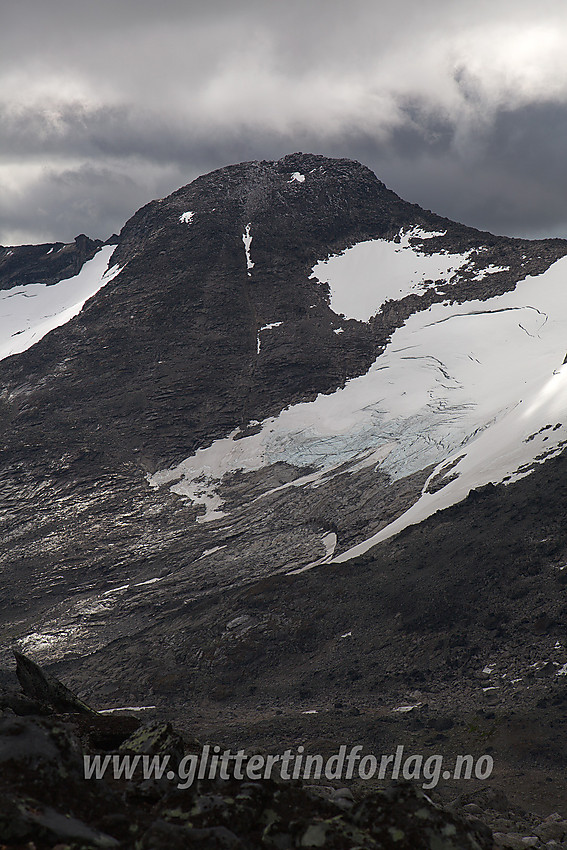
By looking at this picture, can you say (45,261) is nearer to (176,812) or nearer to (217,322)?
(217,322)

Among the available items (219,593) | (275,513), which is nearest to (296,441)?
(275,513)

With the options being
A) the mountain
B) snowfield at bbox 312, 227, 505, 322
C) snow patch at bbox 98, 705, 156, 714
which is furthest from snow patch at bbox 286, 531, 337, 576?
snowfield at bbox 312, 227, 505, 322

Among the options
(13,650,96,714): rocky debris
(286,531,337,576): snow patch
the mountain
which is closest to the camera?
(13,650,96,714): rocky debris

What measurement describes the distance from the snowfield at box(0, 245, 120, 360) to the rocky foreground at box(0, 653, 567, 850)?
129 meters

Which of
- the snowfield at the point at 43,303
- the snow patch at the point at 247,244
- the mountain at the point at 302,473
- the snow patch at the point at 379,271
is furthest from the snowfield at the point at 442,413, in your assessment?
the snowfield at the point at 43,303

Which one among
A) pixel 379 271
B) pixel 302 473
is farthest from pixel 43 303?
pixel 302 473

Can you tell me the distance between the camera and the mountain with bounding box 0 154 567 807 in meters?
40.5

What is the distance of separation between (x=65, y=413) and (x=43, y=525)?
25378 mm

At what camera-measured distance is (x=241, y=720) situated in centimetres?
3841

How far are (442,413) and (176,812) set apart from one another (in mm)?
73684

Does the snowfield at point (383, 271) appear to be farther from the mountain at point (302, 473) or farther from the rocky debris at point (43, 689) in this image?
the rocky debris at point (43, 689)

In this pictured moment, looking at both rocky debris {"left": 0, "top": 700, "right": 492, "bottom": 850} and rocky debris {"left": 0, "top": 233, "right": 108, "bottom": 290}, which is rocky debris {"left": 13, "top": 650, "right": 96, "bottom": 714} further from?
rocky debris {"left": 0, "top": 233, "right": 108, "bottom": 290}

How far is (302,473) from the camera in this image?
79562mm

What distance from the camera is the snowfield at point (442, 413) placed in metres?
63.9
